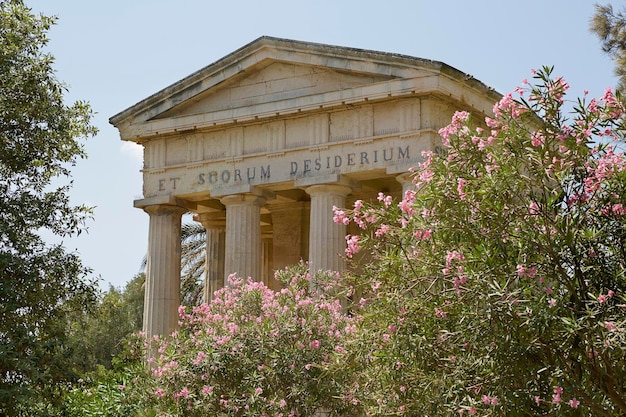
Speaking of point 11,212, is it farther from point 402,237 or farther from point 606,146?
point 606,146

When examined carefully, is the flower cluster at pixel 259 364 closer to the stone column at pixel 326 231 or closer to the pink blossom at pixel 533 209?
the pink blossom at pixel 533 209

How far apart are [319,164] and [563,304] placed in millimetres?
15838

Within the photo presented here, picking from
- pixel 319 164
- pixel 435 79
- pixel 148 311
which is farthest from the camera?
pixel 148 311

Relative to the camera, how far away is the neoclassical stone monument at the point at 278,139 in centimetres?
2470

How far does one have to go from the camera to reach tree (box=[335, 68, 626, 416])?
1033 cm

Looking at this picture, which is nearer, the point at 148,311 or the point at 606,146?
the point at 606,146

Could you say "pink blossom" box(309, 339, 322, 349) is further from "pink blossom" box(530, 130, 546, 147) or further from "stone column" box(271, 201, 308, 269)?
"stone column" box(271, 201, 308, 269)

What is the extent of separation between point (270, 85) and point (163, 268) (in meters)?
5.88

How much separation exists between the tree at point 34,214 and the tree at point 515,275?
8.10 m

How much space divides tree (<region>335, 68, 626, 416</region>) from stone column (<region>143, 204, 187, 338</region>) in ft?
55.4

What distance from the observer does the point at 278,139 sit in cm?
2667

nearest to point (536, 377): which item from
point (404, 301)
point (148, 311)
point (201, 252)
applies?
point (404, 301)

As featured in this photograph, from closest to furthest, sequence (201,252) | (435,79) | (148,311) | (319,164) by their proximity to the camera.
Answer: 1. (435,79)
2. (319,164)
3. (148,311)
4. (201,252)

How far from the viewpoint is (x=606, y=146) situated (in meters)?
11.2
